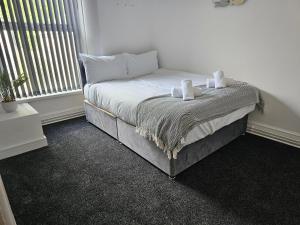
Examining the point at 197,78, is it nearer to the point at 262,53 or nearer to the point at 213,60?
the point at 213,60

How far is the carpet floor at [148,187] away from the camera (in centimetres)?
149

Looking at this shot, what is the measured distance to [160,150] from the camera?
1861 millimetres

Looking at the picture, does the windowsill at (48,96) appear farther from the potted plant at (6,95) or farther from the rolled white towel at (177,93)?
the rolled white towel at (177,93)

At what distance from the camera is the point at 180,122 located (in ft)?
5.40

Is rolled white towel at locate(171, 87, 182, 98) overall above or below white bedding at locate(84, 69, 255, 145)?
above

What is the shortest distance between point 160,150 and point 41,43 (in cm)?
234

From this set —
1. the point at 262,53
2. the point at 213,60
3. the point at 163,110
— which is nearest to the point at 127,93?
the point at 163,110

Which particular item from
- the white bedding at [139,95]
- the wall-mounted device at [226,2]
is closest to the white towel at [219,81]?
the white bedding at [139,95]

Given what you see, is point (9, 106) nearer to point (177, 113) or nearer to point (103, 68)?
point (103, 68)

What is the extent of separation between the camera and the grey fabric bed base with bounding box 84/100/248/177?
6.05ft

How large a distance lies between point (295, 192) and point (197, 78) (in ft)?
5.34

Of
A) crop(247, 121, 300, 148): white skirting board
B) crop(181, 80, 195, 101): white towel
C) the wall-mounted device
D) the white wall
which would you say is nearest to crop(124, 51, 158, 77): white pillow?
the white wall

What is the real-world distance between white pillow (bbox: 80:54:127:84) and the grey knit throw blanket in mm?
1174

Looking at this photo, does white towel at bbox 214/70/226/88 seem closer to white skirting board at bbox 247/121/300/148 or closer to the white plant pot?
white skirting board at bbox 247/121/300/148
